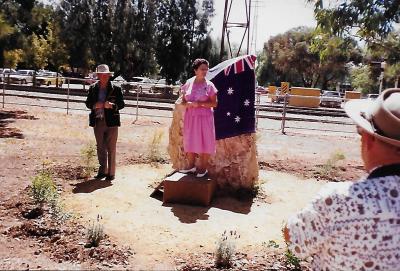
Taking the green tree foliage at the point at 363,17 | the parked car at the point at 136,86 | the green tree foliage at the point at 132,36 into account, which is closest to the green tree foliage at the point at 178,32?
the green tree foliage at the point at 132,36

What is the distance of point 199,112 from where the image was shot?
5.71m

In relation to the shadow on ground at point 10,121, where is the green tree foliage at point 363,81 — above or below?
above

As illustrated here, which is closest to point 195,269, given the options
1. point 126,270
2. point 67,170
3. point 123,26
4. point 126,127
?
point 126,270

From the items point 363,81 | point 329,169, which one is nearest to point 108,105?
point 329,169

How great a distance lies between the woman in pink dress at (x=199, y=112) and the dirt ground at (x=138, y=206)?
842 millimetres

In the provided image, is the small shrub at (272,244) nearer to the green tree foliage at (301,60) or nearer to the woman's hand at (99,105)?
the woman's hand at (99,105)

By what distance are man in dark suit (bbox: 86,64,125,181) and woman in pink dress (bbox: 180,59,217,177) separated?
1.19m

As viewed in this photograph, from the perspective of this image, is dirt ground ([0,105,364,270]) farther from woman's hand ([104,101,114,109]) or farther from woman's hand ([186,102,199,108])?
woman's hand ([186,102,199,108])

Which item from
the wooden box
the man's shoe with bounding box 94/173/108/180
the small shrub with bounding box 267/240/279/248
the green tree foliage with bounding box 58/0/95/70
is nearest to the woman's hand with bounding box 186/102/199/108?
the wooden box

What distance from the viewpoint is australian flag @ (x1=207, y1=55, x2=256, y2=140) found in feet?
20.5

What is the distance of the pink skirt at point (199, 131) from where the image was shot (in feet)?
18.8

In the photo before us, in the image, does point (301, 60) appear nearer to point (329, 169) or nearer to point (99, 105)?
point (329, 169)

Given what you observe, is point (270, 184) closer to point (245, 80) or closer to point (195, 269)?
point (245, 80)

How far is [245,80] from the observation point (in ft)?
20.7
